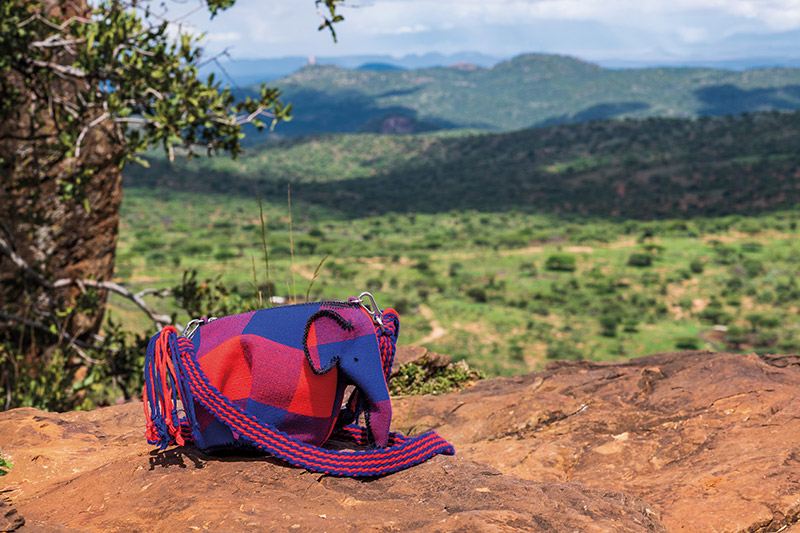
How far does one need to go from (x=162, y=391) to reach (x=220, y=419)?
0.33 m

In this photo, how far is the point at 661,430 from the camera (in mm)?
3797

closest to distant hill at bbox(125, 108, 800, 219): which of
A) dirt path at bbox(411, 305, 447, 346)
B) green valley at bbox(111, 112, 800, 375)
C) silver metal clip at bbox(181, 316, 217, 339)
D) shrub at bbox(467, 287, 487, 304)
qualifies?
green valley at bbox(111, 112, 800, 375)

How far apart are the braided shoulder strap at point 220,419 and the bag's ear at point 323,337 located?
355mm

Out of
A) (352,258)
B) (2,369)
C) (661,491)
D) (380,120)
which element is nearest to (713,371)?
(661,491)

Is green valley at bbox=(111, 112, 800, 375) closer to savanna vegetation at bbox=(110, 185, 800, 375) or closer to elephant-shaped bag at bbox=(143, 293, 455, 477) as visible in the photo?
savanna vegetation at bbox=(110, 185, 800, 375)

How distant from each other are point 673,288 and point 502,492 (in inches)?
1584

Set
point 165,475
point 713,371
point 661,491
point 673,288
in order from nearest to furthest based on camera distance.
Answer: point 165,475
point 661,491
point 713,371
point 673,288

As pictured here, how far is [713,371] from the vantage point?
4.47 meters

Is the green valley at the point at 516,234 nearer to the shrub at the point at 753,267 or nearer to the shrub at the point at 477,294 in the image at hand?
the shrub at the point at 753,267

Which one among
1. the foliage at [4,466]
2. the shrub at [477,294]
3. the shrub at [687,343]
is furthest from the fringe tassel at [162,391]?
the shrub at [477,294]

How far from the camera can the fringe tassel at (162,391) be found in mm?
2924

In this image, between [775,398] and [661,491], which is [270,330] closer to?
[661,491]

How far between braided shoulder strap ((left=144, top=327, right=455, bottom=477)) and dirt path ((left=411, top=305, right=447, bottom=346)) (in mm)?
25629

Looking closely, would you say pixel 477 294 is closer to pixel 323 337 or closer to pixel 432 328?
pixel 432 328
